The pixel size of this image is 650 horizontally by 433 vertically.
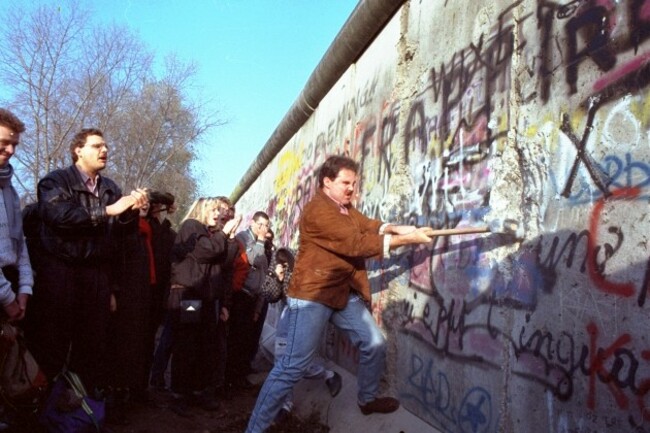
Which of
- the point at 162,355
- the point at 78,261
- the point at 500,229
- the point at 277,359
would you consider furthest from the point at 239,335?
the point at 500,229

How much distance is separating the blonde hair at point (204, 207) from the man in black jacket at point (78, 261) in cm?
106

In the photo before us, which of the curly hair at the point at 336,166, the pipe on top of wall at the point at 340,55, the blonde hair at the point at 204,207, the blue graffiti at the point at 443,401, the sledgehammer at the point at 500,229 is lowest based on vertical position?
the blue graffiti at the point at 443,401

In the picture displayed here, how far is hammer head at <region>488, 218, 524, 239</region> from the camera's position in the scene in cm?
262

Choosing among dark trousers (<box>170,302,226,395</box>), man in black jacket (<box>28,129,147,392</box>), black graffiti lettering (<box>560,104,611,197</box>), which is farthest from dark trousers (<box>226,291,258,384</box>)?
black graffiti lettering (<box>560,104,611,197</box>)

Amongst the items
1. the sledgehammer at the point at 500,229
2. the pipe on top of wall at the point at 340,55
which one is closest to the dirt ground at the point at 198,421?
the sledgehammer at the point at 500,229

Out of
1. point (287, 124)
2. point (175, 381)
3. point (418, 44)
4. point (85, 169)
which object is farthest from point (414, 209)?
point (287, 124)

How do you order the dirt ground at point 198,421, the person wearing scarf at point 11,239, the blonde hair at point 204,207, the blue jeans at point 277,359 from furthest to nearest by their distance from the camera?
the blonde hair at point 204,207
the blue jeans at point 277,359
the dirt ground at point 198,421
the person wearing scarf at point 11,239

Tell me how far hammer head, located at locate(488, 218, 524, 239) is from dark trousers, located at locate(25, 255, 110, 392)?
2.60 m

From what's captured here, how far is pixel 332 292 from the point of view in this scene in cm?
348

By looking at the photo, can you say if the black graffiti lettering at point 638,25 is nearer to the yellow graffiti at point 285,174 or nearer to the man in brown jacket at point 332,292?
the man in brown jacket at point 332,292

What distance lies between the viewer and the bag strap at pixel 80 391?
312 cm

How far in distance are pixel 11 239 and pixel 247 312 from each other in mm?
2897

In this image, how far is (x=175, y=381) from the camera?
184 inches

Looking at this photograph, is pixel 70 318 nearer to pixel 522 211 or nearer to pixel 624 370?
pixel 522 211
